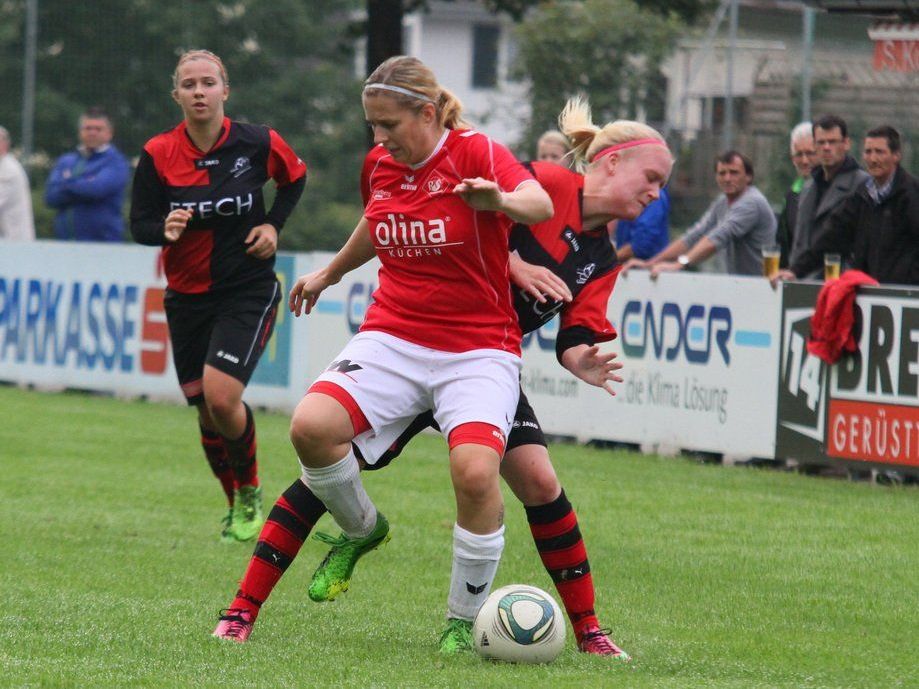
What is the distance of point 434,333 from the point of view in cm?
581

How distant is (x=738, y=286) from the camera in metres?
12.0

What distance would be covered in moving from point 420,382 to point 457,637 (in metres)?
0.88

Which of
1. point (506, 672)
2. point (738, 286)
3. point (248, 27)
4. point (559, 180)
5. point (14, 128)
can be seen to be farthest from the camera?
point (248, 27)

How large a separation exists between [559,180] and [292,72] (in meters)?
30.7

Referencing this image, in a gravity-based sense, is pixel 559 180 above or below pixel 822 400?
above

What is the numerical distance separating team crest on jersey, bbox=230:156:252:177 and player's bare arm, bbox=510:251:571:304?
9.98ft

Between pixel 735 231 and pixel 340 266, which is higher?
pixel 340 266

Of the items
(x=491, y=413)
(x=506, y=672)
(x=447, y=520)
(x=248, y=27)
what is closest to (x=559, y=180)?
(x=491, y=413)

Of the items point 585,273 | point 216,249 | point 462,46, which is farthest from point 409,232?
point 462,46

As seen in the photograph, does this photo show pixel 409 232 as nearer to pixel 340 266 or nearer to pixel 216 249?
pixel 340 266

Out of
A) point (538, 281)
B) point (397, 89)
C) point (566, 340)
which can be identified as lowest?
point (566, 340)

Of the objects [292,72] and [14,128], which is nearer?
[14,128]

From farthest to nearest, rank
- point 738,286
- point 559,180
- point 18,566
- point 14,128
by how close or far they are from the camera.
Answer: point 14,128
point 738,286
point 18,566
point 559,180

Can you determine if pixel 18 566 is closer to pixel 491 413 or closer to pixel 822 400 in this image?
pixel 491 413
